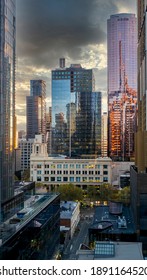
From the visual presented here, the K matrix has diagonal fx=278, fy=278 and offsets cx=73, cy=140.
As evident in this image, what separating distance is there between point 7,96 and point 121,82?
5986cm

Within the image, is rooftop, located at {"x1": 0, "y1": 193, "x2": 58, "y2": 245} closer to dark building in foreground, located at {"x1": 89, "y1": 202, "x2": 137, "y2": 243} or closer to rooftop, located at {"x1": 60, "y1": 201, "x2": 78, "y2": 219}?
dark building in foreground, located at {"x1": 89, "y1": 202, "x2": 137, "y2": 243}

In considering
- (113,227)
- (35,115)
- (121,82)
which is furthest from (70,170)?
(35,115)

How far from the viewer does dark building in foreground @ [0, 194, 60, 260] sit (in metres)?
9.30

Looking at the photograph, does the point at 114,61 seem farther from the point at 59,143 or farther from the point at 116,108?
the point at 59,143

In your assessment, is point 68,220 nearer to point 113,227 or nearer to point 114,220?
point 114,220

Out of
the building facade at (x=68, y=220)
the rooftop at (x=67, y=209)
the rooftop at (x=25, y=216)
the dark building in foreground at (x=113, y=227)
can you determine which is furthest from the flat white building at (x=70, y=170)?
the rooftop at (x=25, y=216)

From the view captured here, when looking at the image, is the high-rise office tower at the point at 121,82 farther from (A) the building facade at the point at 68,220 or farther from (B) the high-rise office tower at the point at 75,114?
(A) the building facade at the point at 68,220

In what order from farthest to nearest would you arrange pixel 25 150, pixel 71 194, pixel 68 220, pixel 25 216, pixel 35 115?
pixel 35 115, pixel 25 150, pixel 71 194, pixel 68 220, pixel 25 216

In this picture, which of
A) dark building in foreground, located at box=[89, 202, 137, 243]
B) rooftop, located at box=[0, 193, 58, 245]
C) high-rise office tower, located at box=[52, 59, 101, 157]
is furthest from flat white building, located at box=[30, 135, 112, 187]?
rooftop, located at box=[0, 193, 58, 245]

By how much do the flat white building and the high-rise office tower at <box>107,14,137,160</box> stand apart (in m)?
27.5

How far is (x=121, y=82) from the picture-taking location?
69.7 meters

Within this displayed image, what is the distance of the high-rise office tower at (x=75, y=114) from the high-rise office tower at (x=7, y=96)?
35.1 meters

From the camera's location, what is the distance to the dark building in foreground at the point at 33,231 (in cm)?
930
